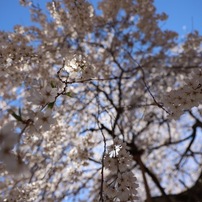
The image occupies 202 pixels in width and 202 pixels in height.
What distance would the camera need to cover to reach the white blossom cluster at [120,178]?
2.51 m

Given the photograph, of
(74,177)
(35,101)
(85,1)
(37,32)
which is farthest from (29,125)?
(37,32)

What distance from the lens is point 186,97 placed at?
2.67 meters

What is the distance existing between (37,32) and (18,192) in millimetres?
3726

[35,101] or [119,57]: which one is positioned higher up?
[119,57]

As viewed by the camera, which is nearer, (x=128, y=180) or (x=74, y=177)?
(x=128, y=180)

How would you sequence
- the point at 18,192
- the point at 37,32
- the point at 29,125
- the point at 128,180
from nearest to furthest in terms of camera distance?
the point at 29,125 < the point at 128,180 < the point at 18,192 < the point at 37,32

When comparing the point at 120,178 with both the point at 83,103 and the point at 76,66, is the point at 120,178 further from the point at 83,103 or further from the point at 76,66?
the point at 83,103

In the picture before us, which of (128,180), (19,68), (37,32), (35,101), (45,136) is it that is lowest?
(128,180)

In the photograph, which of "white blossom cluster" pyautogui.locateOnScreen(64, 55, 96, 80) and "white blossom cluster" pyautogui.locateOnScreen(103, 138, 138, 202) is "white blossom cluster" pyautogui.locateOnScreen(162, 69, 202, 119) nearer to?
"white blossom cluster" pyautogui.locateOnScreen(103, 138, 138, 202)

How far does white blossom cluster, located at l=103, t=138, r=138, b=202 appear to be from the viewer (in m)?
2.51

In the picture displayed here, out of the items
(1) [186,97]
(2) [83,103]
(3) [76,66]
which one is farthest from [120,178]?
(2) [83,103]

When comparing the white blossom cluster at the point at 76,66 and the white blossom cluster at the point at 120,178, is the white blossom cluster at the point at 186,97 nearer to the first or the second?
the white blossom cluster at the point at 120,178

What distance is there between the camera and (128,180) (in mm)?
2574

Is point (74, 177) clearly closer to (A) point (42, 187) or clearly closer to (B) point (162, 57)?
(A) point (42, 187)
